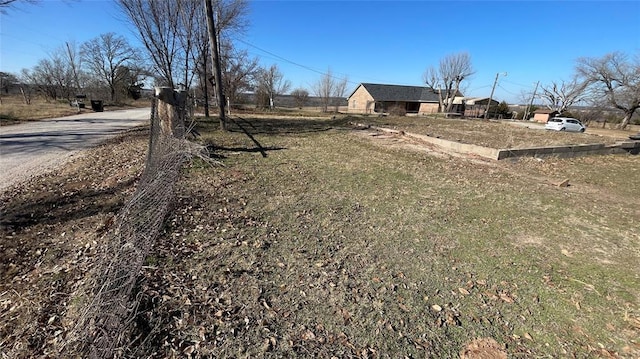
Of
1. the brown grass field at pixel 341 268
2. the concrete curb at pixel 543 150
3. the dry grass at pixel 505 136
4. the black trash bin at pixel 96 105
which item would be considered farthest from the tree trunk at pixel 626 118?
the black trash bin at pixel 96 105

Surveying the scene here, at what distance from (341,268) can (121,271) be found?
6.88 ft

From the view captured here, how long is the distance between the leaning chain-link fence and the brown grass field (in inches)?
4.7

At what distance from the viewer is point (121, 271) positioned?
249 centimetres

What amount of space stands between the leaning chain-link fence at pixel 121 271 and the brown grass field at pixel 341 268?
4.7 inches

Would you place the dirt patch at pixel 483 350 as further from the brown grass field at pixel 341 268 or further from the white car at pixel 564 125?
the white car at pixel 564 125

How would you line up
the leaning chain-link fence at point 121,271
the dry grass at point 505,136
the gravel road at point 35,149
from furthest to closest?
1. the dry grass at point 505,136
2. the gravel road at point 35,149
3. the leaning chain-link fence at point 121,271

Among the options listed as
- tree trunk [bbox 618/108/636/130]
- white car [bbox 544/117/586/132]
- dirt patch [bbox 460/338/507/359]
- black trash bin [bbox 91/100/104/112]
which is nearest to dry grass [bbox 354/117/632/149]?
white car [bbox 544/117/586/132]

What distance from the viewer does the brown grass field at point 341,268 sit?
210 centimetres

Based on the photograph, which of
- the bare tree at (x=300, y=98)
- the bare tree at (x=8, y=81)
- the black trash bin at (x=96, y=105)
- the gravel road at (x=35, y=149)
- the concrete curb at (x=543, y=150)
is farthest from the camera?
the bare tree at (x=300, y=98)

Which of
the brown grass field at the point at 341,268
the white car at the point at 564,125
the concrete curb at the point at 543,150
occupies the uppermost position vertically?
the white car at the point at 564,125

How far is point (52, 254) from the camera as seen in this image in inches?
Result: 116

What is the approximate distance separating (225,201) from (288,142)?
265 inches

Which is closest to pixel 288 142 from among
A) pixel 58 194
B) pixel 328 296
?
pixel 58 194

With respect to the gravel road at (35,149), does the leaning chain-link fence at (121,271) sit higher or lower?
lower
